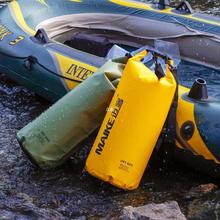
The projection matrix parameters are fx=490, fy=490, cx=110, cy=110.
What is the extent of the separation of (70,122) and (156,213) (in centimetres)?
83

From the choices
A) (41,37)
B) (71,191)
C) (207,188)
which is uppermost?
(41,37)

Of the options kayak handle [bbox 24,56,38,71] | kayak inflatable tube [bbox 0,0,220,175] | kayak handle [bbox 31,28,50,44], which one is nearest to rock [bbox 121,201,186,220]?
kayak inflatable tube [bbox 0,0,220,175]

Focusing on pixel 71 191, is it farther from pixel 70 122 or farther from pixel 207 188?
A: pixel 207 188

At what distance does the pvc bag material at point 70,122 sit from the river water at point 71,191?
0.16 metres

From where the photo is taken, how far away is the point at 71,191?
10.1 feet

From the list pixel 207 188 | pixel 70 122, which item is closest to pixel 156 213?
pixel 207 188

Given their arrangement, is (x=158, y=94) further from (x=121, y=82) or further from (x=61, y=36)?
(x=61, y=36)

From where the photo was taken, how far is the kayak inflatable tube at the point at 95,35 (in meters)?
2.95

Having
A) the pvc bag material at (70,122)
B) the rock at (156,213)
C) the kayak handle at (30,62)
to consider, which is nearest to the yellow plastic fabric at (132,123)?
the pvc bag material at (70,122)

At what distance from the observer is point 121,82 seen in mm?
2875

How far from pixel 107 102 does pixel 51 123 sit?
1.24 ft

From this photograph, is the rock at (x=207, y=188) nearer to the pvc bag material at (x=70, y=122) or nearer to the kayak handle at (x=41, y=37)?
the pvc bag material at (x=70, y=122)

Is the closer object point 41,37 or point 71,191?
point 71,191

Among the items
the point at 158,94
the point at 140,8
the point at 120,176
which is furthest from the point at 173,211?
the point at 140,8
